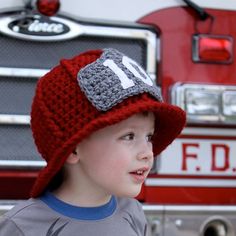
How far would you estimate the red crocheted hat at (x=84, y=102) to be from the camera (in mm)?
1613

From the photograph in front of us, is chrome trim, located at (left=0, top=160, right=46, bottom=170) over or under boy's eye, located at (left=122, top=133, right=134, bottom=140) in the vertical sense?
under

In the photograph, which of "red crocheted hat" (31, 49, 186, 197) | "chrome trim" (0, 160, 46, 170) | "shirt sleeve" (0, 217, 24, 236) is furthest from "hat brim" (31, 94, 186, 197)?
"chrome trim" (0, 160, 46, 170)

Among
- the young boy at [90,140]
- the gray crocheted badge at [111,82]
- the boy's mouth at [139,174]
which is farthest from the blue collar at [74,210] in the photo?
the gray crocheted badge at [111,82]

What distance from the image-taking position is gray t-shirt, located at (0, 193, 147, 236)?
5.46 ft

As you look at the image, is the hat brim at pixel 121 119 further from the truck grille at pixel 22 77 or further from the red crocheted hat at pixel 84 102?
the truck grille at pixel 22 77

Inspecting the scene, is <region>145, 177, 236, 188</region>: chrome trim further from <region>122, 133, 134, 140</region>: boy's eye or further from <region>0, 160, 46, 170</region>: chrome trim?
<region>122, 133, 134, 140</region>: boy's eye

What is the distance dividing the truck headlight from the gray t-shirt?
3.82ft

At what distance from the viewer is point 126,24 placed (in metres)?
2.88

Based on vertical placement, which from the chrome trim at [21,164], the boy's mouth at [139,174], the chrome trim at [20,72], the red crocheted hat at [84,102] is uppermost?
the red crocheted hat at [84,102]

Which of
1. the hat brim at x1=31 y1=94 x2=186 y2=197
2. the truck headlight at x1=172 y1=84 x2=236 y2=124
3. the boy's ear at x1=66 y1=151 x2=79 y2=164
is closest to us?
the hat brim at x1=31 y1=94 x2=186 y2=197

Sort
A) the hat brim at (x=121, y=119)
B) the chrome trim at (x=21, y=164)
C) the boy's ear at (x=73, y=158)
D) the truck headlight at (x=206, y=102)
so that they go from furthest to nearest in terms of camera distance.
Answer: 1. the truck headlight at (x=206, y=102)
2. the chrome trim at (x=21, y=164)
3. the boy's ear at (x=73, y=158)
4. the hat brim at (x=121, y=119)

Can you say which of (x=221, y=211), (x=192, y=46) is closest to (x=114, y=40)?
(x=192, y=46)

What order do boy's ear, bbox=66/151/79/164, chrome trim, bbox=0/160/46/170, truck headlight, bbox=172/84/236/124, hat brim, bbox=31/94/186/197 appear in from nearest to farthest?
hat brim, bbox=31/94/186/197
boy's ear, bbox=66/151/79/164
chrome trim, bbox=0/160/46/170
truck headlight, bbox=172/84/236/124

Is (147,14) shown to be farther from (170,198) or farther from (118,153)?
(118,153)
